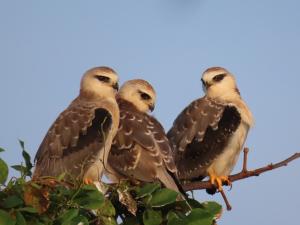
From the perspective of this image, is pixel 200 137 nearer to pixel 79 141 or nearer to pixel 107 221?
pixel 79 141

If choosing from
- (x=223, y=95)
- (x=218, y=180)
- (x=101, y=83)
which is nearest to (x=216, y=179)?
(x=218, y=180)

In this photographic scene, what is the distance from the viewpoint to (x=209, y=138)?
30.8ft

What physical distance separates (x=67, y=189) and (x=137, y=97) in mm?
4292

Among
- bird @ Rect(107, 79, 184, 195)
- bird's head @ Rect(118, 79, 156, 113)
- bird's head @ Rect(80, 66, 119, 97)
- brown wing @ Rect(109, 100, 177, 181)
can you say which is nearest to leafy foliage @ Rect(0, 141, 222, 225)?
bird @ Rect(107, 79, 184, 195)

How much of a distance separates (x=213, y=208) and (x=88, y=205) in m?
0.98

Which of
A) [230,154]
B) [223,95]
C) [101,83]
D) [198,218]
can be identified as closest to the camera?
[198,218]

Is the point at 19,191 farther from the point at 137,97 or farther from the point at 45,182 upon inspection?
the point at 137,97

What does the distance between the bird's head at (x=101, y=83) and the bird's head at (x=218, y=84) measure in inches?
90.6

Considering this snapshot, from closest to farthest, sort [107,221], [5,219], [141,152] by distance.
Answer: [5,219]
[107,221]
[141,152]

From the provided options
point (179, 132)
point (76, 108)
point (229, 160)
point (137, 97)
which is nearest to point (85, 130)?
point (76, 108)

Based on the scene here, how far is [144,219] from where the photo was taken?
174 inches

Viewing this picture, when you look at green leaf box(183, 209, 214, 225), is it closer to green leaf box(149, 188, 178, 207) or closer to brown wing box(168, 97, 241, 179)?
green leaf box(149, 188, 178, 207)

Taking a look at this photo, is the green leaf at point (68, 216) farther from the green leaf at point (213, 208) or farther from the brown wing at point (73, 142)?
the brown wing at point (73, 142)

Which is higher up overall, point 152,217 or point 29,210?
point 29,210
